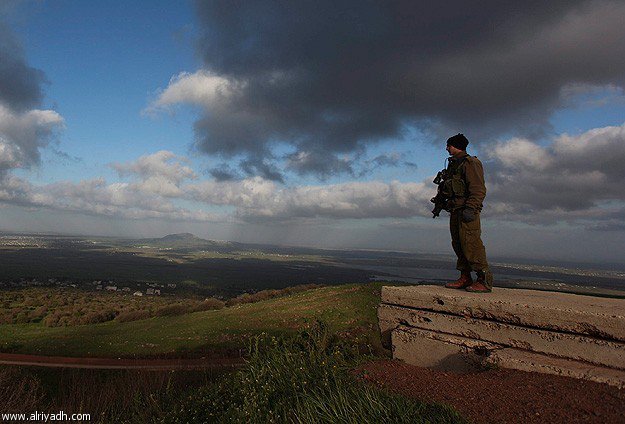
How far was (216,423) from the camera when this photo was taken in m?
5.38

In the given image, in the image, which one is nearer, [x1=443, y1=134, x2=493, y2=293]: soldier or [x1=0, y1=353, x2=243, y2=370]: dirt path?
[x1=443, y1=134, x2=493, y2=293]: soldier

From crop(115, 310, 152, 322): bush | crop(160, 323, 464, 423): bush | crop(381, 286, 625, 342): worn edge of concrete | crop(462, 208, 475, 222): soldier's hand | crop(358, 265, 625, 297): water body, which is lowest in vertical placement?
crop(358, 265, 625, 297): water body

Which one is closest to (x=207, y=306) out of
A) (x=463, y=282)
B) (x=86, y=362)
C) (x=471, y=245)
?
(x=86, y=362)

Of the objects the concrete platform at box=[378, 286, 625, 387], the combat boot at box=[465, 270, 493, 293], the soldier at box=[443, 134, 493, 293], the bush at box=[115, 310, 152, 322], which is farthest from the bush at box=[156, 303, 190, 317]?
the combat boot at box=[465, 270, 493, 293]

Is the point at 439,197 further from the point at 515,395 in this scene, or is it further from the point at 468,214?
the point at 515,395

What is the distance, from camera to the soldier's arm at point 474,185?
22.3ft

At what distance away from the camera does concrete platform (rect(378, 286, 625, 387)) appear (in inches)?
178

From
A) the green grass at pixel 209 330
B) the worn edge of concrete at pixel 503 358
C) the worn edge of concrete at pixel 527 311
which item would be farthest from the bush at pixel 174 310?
the worn edge of concrete at pixel 527 311

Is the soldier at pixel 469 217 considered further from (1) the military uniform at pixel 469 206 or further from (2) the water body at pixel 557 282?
(2) the water body at pixel 557 282

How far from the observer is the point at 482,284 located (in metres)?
6.85

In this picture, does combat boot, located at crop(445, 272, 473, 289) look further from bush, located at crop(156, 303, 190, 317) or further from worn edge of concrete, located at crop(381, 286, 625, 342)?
bush, located at crop(156, 303, 190, 317)

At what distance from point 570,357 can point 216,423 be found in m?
5.20

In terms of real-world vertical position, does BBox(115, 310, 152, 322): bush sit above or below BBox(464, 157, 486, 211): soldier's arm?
below

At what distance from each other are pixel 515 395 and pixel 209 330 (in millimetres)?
18684
